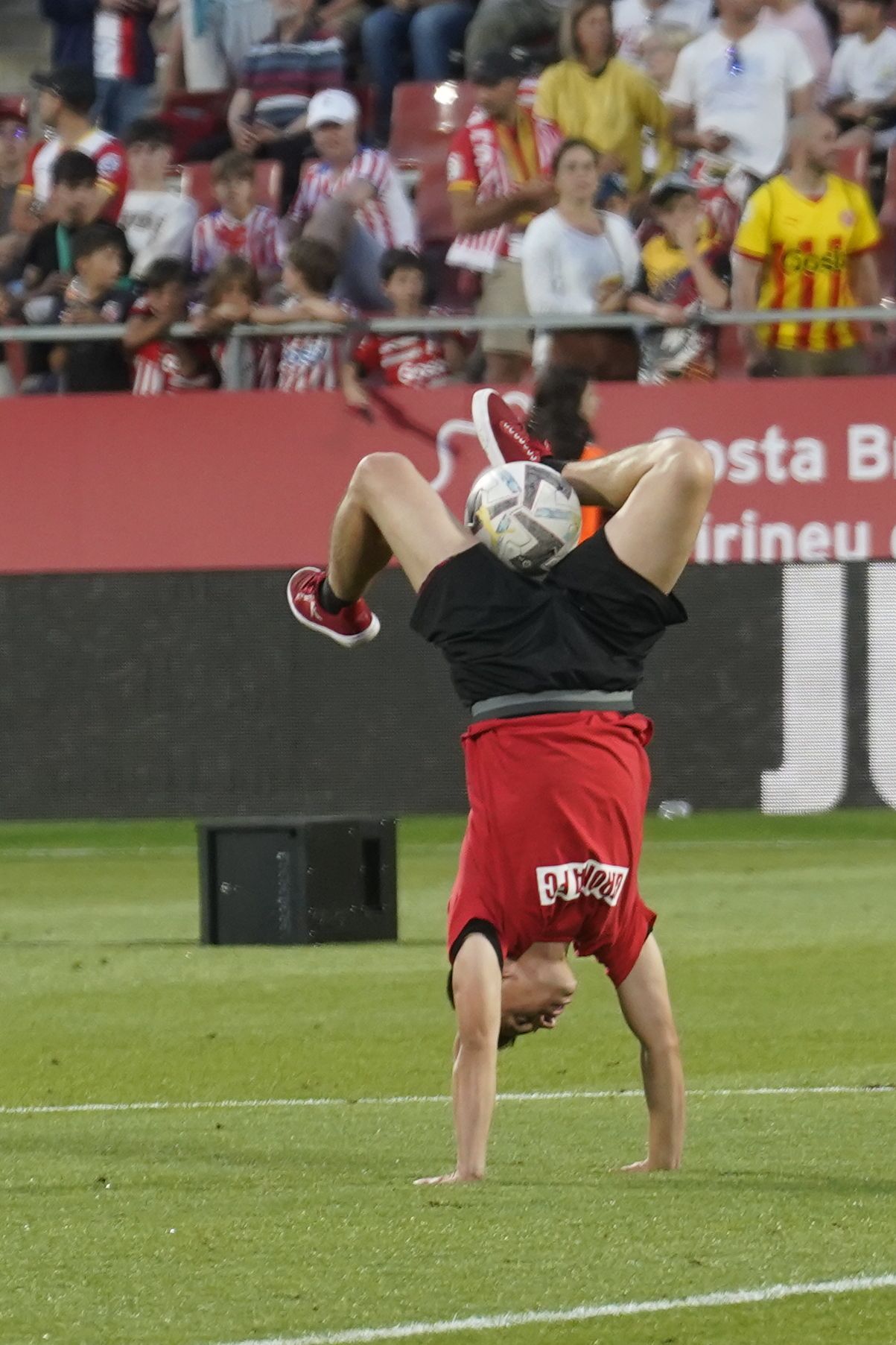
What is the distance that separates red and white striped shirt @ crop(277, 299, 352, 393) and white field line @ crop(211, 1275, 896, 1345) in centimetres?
1299

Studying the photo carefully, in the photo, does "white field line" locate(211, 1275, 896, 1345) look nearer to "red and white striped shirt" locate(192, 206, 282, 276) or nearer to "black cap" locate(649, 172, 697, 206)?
"black cap" locate(649, 172, 697, 206)

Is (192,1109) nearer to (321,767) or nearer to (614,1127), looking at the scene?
(614,1127)

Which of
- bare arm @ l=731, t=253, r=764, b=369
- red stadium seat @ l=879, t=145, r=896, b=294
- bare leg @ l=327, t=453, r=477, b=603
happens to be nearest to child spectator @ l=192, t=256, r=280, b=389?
bare arm @ l=731, t=253, r=764, b=369

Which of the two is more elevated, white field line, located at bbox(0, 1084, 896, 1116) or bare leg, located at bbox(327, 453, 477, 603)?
bare leg, located at bbox(327, 453, 477, 603)

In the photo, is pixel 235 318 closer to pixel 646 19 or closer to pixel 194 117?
pixel 194 117

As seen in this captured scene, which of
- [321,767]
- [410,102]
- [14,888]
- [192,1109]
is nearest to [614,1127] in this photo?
[192,1109]

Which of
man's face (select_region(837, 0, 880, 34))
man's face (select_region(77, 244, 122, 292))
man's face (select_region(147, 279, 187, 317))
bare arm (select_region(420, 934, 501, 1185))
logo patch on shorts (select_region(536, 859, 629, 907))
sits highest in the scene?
man's face (select_region(837, 0, 880, 34))

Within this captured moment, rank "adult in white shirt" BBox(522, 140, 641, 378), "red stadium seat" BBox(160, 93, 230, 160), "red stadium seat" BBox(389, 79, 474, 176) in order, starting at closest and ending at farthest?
"adult in white shirt" BBox(522, 140, 641, 378)
"red stadium seat" BBox(389, 79, 474, 176)
"red stadium seat" BBox(160, 93, 230, 160)

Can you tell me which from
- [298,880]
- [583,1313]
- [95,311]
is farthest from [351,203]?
[583,1313]

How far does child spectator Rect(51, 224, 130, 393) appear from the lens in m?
18.2

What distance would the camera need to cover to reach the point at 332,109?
18.4m

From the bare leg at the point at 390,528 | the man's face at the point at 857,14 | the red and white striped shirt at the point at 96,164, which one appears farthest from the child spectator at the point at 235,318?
the bare leg at the point at 390,528

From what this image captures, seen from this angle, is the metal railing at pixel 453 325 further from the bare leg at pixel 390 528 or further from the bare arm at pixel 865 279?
the bare leg at pixel 390 528

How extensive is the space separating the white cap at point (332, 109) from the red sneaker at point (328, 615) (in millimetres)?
10932
